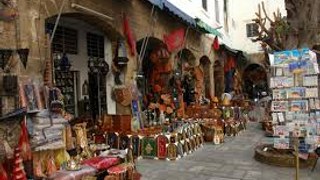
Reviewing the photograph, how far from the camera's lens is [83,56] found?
1067cm

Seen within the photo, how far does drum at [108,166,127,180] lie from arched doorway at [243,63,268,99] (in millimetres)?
23483

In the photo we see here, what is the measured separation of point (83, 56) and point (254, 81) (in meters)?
20.7

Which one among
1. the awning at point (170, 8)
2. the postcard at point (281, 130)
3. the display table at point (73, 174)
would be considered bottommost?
the display table at point (73, 174)

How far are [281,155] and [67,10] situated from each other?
5273mm

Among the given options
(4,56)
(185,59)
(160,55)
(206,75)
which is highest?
(185,59)

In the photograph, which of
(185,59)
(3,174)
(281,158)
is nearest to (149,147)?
(281,158)

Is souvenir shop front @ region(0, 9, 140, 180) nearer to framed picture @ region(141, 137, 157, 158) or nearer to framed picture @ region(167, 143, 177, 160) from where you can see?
framed picture @ region(141, 137, 157, 158)

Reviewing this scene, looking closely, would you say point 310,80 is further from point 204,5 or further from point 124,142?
point 204,5

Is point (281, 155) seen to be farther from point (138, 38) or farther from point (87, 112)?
point (87, 112)

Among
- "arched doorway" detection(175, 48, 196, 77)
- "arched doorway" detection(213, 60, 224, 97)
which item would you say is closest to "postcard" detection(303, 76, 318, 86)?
"arched doorway" detection(175, 48, 196, 77)

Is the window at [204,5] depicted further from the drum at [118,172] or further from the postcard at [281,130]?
the drum at [118,172]

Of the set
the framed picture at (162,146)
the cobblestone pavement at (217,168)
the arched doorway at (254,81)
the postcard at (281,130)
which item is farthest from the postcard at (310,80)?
the arched doorway at (254,81)

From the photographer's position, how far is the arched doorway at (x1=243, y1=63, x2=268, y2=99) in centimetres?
2891

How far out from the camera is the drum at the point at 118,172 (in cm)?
614
